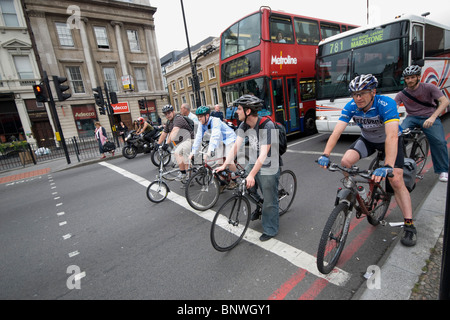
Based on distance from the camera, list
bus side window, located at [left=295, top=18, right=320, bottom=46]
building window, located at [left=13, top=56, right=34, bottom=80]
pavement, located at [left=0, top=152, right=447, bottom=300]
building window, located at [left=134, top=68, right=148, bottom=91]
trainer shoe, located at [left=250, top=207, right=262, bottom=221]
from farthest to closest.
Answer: building window, located at [left=134, top=68, right=148, bottom=91] < building window, located at [left=13, top=56, right=34, bottom=80] < bus side window, located at [left=295, top=18, right=320, bottom=46] < trainer shoe, located at [left=250, top=207, right=262, bottom=221] < pavement, located at [left=0, top=152, right=447, bottom=300]

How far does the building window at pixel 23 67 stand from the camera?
62.0 feet

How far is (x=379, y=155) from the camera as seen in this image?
10.5 ft

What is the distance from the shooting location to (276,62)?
8281 millimetres

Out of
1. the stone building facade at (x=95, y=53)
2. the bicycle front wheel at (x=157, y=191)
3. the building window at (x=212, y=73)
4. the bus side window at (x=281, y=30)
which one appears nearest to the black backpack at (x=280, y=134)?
the bicycle front wheel at (x=157, y=191)

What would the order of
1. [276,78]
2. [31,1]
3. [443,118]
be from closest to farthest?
[276,78], [443,118], [31,1]

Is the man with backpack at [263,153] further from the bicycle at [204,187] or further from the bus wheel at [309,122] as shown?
the bus wheel at [309,122]

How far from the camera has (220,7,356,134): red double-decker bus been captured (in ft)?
A: 26.4

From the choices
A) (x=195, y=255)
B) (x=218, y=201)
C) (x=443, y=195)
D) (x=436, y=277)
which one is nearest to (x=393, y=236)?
(x=436, y=277)

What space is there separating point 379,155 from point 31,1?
1100 inches

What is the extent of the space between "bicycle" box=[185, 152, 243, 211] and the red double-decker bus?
461cm

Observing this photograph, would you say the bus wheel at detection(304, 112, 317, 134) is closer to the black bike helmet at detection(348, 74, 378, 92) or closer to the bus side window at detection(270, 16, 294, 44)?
→ the bus side window at detection(270, 16, 294, 44)

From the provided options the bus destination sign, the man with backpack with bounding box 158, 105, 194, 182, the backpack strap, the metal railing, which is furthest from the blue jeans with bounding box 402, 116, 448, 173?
the metal railing

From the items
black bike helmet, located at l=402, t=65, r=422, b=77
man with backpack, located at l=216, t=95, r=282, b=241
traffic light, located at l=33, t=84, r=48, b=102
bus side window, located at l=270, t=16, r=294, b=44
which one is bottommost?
man with backpack, located at l=216, t=95, r=282, b=241
